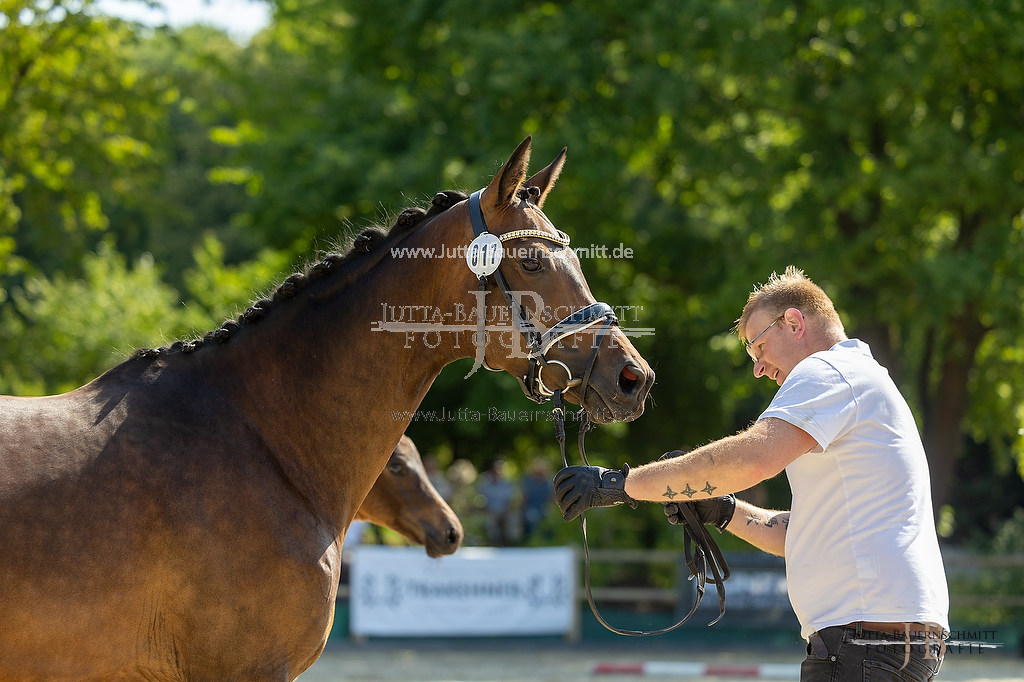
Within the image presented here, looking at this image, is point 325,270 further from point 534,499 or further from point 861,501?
point 534,499

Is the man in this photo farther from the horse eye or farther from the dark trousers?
the horse eye

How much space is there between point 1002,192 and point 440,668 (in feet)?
32.4

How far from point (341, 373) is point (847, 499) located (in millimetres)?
1794

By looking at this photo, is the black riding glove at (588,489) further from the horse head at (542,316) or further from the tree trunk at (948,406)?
the tree trunk at (948,406)

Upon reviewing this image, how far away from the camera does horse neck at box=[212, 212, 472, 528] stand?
3.48m

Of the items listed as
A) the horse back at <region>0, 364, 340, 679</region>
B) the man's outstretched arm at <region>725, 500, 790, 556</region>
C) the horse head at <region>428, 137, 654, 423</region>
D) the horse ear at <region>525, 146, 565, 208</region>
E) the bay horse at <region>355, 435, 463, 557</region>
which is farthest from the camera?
the bay horse at <region>355, 435, 463, 557</region>

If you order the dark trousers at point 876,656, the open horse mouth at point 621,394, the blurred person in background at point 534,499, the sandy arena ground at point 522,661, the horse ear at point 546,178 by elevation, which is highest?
the horse ear at point 546,178

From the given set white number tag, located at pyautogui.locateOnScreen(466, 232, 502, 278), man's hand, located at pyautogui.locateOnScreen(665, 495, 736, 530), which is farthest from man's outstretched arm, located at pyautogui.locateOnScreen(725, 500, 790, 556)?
white number tag, located at pyautogui.locateOnScreen(466, 232, 502, 278)

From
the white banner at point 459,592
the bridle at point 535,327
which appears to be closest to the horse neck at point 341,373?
the bridle at point 535,327

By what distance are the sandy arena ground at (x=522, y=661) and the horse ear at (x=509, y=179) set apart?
7903mm

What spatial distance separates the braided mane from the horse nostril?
3.23 feet

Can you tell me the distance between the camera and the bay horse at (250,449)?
9.69 ft

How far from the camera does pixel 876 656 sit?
2.98 m

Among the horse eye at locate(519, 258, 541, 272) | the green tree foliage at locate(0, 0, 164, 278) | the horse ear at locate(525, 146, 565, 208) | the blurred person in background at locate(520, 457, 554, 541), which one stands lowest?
the blurred person in background at locate(520, 457, 554, 541)
